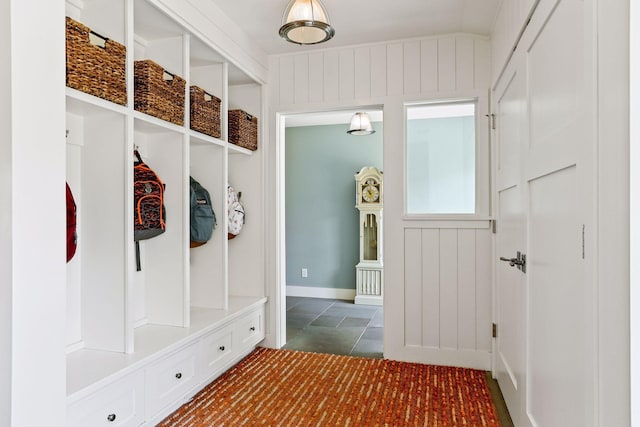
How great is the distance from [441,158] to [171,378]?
Answer: 2.33 m

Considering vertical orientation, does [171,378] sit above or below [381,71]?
below

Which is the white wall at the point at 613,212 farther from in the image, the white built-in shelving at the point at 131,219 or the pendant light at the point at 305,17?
the white built-in shelving at the point at 131,219

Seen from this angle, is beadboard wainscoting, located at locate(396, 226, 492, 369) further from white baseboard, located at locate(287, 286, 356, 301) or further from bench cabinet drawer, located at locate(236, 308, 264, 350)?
white baseboard, located at locate(287, 286, 356, 301)

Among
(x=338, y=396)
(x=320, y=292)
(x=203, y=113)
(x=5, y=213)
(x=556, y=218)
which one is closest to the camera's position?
(x=5, y=213)

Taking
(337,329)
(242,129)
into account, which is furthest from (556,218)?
(337,329)

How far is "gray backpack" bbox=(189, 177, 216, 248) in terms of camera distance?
8.87 ft

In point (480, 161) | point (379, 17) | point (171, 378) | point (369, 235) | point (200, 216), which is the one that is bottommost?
point (171, 378)

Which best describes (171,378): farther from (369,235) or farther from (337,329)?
(369,235)

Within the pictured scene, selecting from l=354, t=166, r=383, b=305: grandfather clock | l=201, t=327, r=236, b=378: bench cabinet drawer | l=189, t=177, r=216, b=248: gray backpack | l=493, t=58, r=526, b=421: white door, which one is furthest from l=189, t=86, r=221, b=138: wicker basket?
l=354, t=166, r=383, b=305: grandfather clock

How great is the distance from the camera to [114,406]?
1.79 m

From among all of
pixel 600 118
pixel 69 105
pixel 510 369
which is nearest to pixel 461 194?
pixel 510 369

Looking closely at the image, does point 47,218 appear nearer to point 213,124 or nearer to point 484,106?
point 213,124

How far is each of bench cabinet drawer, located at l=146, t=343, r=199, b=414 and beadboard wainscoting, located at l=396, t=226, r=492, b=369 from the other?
5.13 feet
